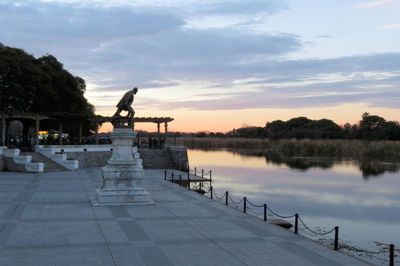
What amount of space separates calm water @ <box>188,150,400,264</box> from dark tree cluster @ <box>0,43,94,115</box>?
56.2 ft

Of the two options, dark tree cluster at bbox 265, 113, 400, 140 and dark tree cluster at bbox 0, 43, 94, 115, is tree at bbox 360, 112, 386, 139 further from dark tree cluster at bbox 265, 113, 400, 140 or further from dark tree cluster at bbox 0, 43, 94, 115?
dark tree cluster at bbox 0, 43, 94, 115

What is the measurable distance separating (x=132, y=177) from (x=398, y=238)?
35.5 feet

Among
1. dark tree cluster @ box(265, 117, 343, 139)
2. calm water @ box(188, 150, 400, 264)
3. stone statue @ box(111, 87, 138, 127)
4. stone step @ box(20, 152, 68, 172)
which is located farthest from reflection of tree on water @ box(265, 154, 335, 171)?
dark tree cluster @ box(265, 117, 343, 139)

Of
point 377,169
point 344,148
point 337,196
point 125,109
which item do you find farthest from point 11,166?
point 344,148

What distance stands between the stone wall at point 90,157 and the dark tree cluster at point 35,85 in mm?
6377

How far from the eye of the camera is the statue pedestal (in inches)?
691

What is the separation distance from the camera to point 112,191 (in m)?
17.6

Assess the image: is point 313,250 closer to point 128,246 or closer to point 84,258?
point 128,246

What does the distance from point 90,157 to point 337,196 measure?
74.6 ft

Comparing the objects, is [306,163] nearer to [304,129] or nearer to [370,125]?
[370,125]

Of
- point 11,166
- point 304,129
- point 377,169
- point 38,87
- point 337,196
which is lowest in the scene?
point 337,196

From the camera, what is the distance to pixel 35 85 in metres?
39.0

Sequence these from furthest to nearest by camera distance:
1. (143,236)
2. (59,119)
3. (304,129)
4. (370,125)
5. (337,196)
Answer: (304,129)
(370,125)
(59,119)
(337,196)
(143,236)

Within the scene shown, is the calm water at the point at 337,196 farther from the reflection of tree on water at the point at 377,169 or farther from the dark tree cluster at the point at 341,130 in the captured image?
the dark tree cluster at the point at 341,130
